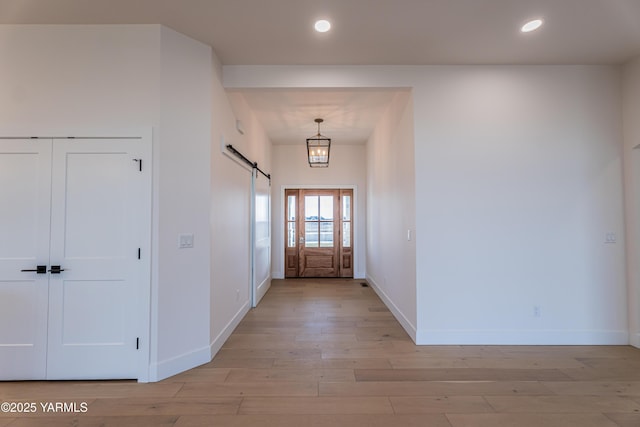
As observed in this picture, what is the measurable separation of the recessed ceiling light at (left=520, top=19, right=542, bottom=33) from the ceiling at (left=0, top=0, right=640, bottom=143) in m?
0.06

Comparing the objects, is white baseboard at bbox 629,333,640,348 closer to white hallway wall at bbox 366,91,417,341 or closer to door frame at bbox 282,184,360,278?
white hallway wall at bbox 366,91,417,341

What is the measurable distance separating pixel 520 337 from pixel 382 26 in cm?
347

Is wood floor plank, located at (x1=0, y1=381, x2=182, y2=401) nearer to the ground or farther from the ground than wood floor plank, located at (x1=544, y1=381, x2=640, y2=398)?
farther from the ground

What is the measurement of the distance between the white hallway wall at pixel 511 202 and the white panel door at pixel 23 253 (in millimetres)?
2103

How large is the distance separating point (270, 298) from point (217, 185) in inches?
107

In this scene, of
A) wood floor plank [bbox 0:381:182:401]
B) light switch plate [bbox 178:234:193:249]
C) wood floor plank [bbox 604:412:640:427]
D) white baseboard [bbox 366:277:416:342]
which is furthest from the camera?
white baseboard [bbox 366:277:416:342]

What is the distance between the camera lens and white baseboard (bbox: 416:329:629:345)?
3285 mm

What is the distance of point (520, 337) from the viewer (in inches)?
130

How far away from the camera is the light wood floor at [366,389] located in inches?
82.6

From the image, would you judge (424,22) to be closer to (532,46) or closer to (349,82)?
(349,82)

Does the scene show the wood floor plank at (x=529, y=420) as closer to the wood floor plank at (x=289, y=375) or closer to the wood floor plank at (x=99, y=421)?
the wood floor plank at (x=289, y=375)

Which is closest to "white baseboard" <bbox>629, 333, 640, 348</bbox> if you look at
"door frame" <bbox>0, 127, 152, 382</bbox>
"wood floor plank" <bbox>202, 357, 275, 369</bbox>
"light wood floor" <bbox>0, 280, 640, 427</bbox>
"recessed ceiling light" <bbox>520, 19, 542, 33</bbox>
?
"light wood floor" <bbox>0, 280, 640, 427</bbox>

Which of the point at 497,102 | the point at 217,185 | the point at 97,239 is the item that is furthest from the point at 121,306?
the point at 497,102

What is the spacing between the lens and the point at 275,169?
6.98 m
